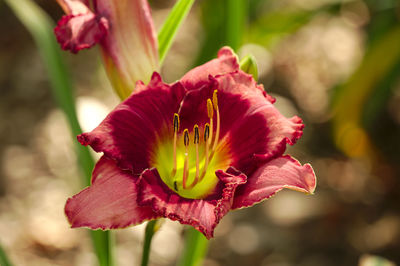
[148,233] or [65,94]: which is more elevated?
[65,94]

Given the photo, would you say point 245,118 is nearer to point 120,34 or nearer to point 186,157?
point 186,157

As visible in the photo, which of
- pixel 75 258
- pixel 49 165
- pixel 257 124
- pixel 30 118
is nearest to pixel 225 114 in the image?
pixel 257 124

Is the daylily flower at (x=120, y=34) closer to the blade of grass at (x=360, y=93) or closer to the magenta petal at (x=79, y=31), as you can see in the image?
the magenta petal at (x=79, y=31)

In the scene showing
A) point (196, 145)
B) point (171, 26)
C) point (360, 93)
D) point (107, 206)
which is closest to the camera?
point (107, 206)

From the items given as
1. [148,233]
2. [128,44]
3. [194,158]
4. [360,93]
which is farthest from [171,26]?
[360,93]

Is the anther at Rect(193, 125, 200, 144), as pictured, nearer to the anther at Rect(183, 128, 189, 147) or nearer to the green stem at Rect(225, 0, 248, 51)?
the anther at Rect(183, 128, 189, 147)

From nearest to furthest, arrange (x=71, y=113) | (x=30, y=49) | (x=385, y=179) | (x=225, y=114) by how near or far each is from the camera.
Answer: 1. (x=225, y=114)
2. (x=71, y=113)
3. (x=385, y=179)
4. (x=30, y=49)

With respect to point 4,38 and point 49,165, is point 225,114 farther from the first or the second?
point 4,38
